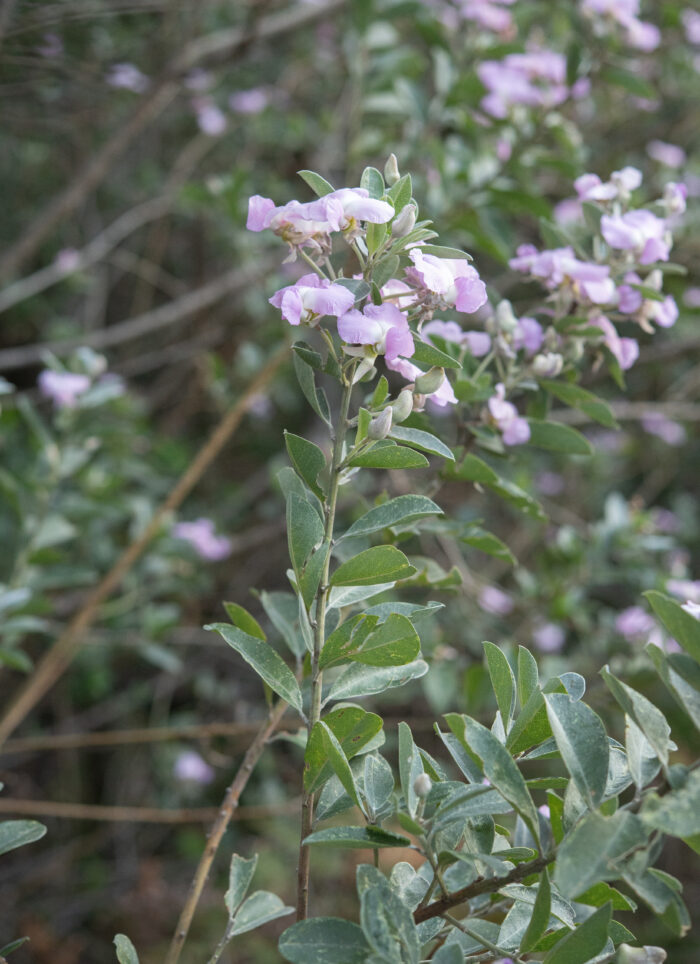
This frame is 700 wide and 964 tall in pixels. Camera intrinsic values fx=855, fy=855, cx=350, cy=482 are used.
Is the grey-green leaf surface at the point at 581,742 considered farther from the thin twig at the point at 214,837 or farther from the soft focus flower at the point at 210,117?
the soft focus flower at the point at 210,117

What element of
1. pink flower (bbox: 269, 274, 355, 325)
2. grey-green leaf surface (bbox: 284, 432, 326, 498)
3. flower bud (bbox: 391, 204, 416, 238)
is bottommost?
grey-green leaf surface (bbox: 284, 432, 326, 498)

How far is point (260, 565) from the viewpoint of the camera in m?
2.84

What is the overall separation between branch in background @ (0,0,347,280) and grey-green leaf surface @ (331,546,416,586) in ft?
5.30

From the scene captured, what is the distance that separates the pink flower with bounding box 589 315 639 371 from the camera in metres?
0.99

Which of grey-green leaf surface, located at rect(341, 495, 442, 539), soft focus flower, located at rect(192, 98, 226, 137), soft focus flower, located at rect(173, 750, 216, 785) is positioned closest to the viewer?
grey-green leaf surface, located at rect(341, 495, 442, 539)

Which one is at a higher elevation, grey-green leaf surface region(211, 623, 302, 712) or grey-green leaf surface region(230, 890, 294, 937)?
grey-green leaf surface region(211, 623, 302, 712)

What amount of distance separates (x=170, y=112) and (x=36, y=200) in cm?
64

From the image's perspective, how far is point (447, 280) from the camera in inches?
26.8

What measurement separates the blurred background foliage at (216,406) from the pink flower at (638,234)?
1.22ft

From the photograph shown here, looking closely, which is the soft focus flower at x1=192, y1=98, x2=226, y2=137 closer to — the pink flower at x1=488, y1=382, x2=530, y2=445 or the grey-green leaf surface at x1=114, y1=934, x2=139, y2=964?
the pink flower at x1=488, y1=382, x2=530, y2=445

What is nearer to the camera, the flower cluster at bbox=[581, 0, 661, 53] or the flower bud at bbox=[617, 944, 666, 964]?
the flower bud at bbox=[617, 944, 666, 964]

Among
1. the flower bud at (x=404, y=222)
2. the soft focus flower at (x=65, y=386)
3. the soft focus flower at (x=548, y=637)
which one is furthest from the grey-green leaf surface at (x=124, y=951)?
the soft focus flower at (x=548, y=637)

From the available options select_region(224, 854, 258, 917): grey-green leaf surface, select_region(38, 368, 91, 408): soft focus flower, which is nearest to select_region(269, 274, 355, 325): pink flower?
select_region(224, 854, 258, 917): grey-green leaf surface

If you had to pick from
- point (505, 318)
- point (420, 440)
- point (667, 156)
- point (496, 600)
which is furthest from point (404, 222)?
point (667, 156)
